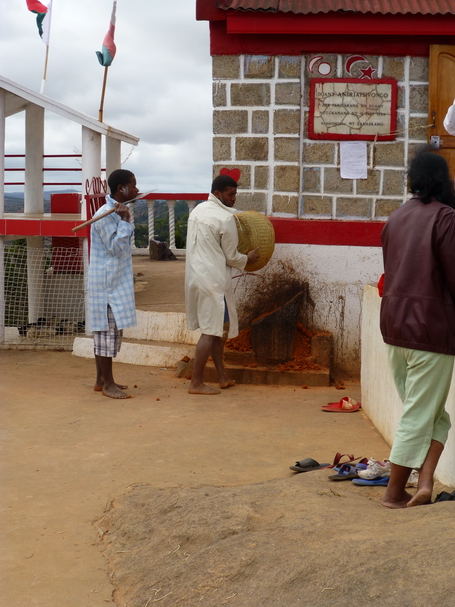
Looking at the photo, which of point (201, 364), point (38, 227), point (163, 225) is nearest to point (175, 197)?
point (163, 225)

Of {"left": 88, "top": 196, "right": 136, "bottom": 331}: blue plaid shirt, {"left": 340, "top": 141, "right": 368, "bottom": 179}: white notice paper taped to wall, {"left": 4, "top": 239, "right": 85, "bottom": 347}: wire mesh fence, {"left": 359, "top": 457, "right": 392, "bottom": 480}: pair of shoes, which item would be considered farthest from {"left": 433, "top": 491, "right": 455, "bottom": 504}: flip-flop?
{"left": 4, "top": 239, "right": 85, "bottom": 347}: wire mesh fence

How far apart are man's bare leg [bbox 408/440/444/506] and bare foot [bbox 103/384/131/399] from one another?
3409 mm

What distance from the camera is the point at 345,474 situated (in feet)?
14.7

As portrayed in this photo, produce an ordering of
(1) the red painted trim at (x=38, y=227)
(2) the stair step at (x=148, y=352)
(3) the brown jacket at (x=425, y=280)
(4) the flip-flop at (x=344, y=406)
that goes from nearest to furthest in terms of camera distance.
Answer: (3) the brown jacket at (x=425, y=280) → (4) the flip-flop at (x=344, y=406) → (2) the stair step at (x=148, y=352) → (1) the red painted trim at (x=38, y=227)

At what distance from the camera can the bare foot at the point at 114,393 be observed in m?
6.66

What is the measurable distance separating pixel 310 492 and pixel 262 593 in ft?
3.79

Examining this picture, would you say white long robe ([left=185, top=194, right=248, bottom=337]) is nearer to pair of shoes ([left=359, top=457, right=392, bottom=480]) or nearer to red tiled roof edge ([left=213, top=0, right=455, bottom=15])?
red tiled roof edge ([left=213, top=0, right=455, bottom=15])

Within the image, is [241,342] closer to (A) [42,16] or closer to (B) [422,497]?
(B) [422,497]

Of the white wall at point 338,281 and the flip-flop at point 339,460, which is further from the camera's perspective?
the white wall at point 338,281

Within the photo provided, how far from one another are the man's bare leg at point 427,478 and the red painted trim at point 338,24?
16.1 ft

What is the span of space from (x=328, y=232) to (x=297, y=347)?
3.97 feet

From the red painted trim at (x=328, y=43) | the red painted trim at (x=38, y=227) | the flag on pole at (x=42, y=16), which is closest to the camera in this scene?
the red painted trim at (x=328, y=43)

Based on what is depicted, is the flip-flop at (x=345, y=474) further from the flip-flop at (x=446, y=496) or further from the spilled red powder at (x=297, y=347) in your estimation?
the spilled red powder at (x=297, y=347)

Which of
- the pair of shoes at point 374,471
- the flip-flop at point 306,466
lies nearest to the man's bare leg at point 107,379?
the flip-flop at point 306,466
